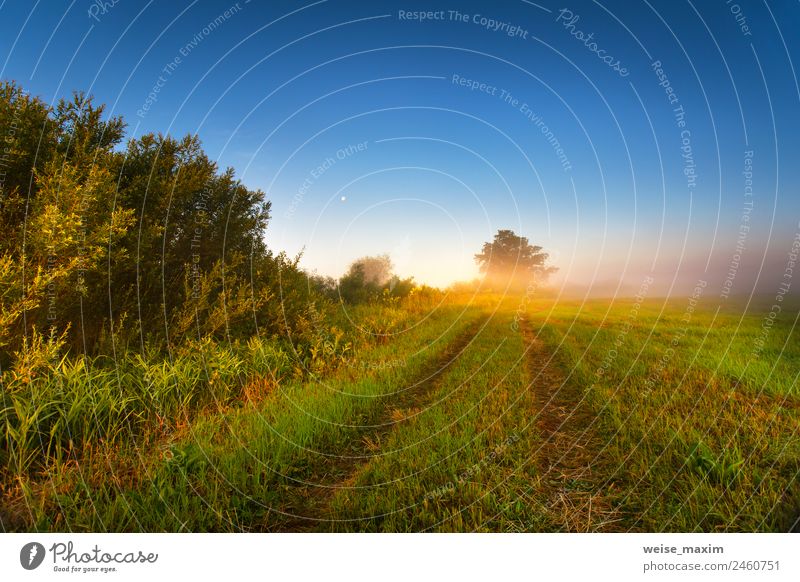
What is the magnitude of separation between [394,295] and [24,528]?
1271 centimetres

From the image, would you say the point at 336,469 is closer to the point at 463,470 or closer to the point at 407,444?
the point at 407,444

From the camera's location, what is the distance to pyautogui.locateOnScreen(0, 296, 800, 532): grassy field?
2.79 m

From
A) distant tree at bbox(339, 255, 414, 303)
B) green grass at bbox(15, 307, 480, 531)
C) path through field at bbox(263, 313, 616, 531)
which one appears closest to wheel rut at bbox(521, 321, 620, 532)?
path through field at bbox(263, 313, 616, 531)

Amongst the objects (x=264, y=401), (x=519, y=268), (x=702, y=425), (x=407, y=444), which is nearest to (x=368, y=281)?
(x=519, y=268)

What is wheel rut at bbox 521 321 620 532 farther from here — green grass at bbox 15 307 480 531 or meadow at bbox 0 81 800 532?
green grass at bbox 15 307 480 531

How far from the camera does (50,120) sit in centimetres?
462
